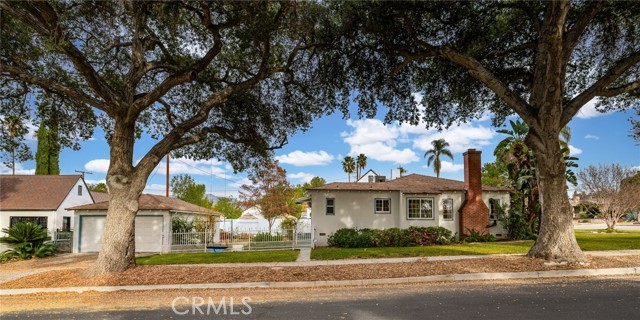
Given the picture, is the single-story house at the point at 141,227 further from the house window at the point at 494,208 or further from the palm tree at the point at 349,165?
the palm tree at the point at 349,165

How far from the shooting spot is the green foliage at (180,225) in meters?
24.5

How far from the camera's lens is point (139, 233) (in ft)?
78.0

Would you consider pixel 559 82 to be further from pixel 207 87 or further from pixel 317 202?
pixel 317 202

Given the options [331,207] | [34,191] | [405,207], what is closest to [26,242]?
[34,191]

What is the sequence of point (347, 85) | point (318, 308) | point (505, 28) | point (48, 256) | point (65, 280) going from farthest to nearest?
point (48, 256), point (347, 85), point (505, 28), point (65, 280), point (318, 308)

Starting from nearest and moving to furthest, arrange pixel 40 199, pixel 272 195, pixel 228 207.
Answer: pixel 40 199, pixel 272 195, pixel 228 207

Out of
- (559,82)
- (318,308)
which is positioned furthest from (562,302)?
(559,82)

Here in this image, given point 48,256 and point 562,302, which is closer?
point 562,302

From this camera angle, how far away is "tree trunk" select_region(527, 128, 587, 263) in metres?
12.6

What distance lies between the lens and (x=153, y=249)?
2358 cm

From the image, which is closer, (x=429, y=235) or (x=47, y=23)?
(x=47, y=23)

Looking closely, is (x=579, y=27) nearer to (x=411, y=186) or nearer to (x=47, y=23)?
(x=411, y=186)

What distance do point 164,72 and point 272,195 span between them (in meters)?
23.9

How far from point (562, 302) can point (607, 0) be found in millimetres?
9253
